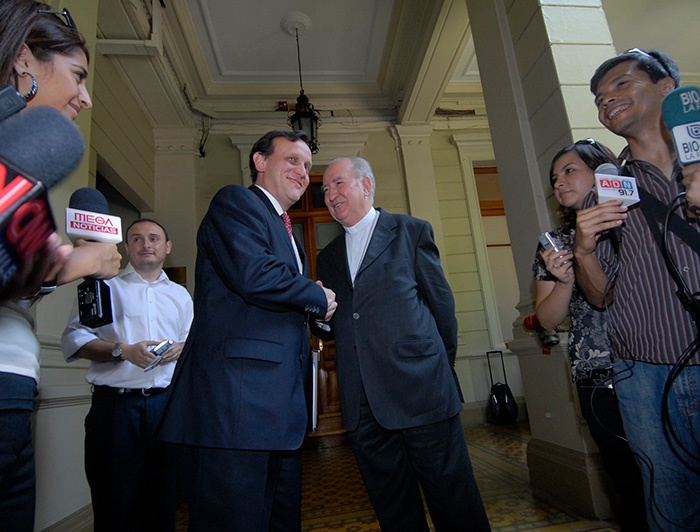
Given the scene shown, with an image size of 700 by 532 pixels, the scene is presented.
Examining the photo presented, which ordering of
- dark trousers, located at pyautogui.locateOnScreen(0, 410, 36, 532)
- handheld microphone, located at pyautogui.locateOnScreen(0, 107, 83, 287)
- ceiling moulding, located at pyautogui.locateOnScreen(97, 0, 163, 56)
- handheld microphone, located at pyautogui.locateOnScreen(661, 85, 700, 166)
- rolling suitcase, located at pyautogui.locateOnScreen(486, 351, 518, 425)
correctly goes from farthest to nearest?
rolling suitcase, located at pyautogui.locateOnScreen(486, 351, 518, 425) → ceiling moulding, located at pyautogui.locateOnScreen(97, 0, 163, 56) → handheld microphone, located at pyautogui.locateOnScreen(661, 85, 700, 166) → dark trousers, located at pyautogui.locateOnScreen(0, 410, 36, 532) → handheld microphone, located at pyautogui.locateOnScreen(0, 107, 83, 287)

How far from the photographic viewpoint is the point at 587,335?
1388 millimetres

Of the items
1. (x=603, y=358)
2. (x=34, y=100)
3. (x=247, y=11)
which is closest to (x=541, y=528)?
(x=603, y=358)

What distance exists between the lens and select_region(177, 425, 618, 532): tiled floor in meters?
2.06

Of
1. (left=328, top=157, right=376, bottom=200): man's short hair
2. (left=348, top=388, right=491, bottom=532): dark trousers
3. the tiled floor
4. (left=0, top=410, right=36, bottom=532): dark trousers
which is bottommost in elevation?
the tiled floor

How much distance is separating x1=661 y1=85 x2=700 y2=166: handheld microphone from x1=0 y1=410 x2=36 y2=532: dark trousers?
1.23 metres

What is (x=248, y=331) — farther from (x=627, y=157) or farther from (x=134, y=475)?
(x=627, y=157)

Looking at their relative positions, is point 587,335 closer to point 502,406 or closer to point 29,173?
point 29,173

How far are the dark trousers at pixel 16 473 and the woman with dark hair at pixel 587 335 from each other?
1333 millimetres

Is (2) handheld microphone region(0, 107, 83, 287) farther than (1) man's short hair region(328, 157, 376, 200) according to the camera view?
No

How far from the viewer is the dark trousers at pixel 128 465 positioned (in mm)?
1607

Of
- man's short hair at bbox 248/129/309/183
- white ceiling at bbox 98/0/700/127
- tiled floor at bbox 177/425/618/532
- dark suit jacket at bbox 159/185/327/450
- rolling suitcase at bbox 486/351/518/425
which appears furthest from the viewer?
rolling suitcase at bbox 486/351/518/425

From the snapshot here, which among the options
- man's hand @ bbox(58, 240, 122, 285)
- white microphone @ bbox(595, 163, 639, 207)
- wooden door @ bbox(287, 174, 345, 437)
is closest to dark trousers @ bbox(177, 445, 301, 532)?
man's hand @ bbox(58, 240, 122, 285)

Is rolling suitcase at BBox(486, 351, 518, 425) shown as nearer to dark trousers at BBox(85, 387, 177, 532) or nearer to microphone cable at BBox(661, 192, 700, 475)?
dark trousers at BBox(85, 387, 177, 532)

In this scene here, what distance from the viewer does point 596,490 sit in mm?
2025
